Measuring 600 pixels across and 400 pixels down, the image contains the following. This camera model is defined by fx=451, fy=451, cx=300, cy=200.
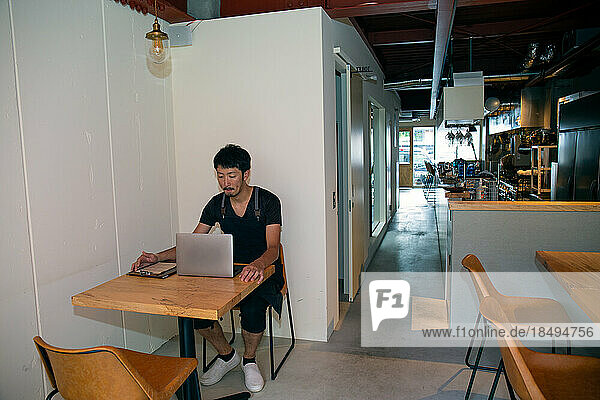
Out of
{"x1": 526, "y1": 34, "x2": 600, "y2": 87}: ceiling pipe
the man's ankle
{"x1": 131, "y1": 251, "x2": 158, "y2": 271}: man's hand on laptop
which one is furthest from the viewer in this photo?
{"x1": 526, "y1": 34, "x2": 600, "y2": 87}: ceiling pipe

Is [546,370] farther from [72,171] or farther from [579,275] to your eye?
[72,171]

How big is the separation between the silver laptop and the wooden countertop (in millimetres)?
1839

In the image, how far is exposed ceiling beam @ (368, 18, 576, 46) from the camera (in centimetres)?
594

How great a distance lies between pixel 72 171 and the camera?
262 centimetres

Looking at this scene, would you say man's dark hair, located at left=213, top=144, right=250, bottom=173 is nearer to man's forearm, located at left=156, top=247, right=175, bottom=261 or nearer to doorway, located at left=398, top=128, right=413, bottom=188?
man's forearm, located at left=156, top=247, right=175, bottom=261

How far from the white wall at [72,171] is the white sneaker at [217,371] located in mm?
644

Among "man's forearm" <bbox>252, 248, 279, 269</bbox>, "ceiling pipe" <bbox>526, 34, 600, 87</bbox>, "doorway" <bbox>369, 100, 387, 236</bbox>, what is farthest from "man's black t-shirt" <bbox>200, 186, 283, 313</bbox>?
"doorway" <bbox>369, 100, 387, 236</bbox>

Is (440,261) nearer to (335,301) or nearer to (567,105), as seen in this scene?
(335,301)

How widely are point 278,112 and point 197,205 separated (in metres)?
1.01

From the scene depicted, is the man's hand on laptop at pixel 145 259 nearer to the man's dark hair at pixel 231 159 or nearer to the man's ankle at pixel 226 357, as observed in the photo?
the man's dark hair at pixel 231 159

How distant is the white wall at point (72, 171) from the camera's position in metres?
2.28

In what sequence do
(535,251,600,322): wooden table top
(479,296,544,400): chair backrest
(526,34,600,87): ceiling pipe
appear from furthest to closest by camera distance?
(526,34,600,87): ceiling pipe < (535,251,600,322): wooden table top < (479,296,544,400): chair backrest

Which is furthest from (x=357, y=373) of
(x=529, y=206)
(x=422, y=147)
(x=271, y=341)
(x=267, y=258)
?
(x=422, y=147)

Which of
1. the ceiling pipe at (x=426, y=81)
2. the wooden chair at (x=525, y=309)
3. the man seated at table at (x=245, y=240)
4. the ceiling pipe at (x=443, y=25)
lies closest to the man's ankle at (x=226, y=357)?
the man seated at table at (x=245, y=240)
